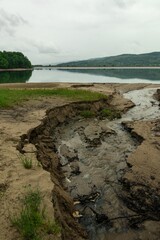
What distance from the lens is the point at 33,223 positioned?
5871 mm

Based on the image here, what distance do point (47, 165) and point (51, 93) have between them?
54.4 ft

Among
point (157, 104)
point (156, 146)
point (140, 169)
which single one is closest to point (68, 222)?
point (140, 169)

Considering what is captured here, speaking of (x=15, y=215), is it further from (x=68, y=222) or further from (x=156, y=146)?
(x=156, y=146)

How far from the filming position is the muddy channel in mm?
7633

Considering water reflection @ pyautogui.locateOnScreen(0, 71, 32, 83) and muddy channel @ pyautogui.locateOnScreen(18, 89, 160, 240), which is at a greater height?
muddy channel @ pyautogui.locateOnScreen(18, 89, 160, 240)

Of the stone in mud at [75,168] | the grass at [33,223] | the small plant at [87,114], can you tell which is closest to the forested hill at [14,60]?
the small plant at [87,114]

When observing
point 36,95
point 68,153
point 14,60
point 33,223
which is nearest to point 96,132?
point 68,153

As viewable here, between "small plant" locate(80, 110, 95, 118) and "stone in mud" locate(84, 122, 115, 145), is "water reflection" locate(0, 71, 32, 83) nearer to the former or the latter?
"small plant" locate(80, 110, 95, 118)

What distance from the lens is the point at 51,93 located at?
2656cm

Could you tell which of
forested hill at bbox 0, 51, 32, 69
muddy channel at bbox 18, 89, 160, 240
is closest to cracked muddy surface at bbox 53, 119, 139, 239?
muddy channel at bbox 18, 89, 160, 240

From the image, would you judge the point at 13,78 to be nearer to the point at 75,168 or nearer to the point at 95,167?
the point at 75,168

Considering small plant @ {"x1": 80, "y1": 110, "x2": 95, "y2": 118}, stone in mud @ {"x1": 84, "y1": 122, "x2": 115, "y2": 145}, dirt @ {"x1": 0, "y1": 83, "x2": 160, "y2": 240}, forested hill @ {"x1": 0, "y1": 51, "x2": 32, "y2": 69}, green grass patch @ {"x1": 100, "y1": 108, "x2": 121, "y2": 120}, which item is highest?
dirt @ {"x1": 0, "y1": 83, "x2": 160, "y2": 240}

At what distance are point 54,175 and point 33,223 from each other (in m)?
4.23

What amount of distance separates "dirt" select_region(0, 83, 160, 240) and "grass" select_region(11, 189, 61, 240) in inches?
6.6
